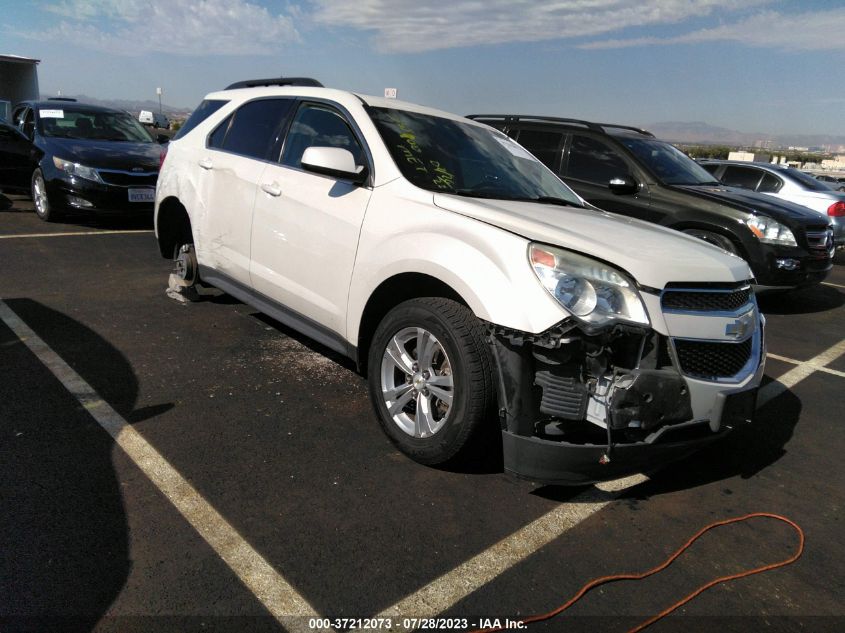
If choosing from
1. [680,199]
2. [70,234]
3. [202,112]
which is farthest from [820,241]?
[70,234]

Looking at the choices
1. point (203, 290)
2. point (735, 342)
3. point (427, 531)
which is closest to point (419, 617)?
point (427, 531)

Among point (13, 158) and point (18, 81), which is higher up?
point (18, 81)

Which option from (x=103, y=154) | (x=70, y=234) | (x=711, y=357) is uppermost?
(x=711, y=357)

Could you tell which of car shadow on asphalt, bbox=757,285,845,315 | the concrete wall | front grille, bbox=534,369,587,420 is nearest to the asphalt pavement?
front grille, bbox=534,369,587,420

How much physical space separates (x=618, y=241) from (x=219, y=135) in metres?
3.34

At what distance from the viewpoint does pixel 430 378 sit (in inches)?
123

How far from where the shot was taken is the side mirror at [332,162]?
11.3 ft

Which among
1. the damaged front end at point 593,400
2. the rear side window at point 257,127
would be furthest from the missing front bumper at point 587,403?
the rear side window at point 257,127

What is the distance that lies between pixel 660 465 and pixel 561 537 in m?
0.56

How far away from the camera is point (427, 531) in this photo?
2.76 m

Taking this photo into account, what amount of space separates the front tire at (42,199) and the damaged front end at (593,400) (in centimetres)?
864

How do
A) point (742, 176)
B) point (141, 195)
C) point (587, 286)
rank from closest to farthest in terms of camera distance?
point (587, 286)
point (141, 195)
point (742, 176)

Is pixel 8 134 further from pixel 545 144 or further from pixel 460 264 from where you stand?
pixel 460 264

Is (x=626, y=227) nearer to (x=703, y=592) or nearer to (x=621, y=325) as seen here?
(x=621, y=325)
